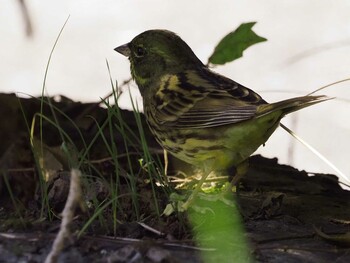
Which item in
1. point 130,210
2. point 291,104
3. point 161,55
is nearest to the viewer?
point 291,104

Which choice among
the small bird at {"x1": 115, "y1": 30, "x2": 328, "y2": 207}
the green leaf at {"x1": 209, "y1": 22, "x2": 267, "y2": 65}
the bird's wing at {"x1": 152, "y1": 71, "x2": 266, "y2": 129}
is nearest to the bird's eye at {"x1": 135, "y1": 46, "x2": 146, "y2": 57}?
the small bird at {"x1": 115, "y1": 30, "x2": 328, "y2": 207}

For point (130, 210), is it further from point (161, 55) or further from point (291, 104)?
point (161, 55)

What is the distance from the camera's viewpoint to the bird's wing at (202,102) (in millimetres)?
3986

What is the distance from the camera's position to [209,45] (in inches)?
296

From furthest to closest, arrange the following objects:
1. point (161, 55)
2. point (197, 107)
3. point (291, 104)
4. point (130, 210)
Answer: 1. point (161, 55)
2. point (197, 107)
3. point (130, 210)
4. point (291, 104)

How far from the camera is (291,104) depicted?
148 inches

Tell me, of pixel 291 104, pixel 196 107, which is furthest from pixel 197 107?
pixel 291 104

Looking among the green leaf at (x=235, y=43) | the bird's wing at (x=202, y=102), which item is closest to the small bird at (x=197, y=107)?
Result: the bird's wing at (x=202, y=102)

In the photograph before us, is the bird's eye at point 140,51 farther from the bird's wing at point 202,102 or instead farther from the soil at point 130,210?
the soil at point 130,210

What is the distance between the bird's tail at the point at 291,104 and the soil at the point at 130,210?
0.46 metres

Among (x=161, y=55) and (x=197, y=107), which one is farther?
(x=161, y=55)

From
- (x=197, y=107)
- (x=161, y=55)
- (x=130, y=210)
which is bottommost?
(x=130, y=210)

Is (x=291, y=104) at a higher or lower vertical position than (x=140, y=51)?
lower

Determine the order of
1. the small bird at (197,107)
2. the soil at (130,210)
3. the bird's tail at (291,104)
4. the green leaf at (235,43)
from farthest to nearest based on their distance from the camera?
the green leaf at (235,43) < the small bird at (197,107) < the bird's tail at (291,104) < the soil at (130,210)
